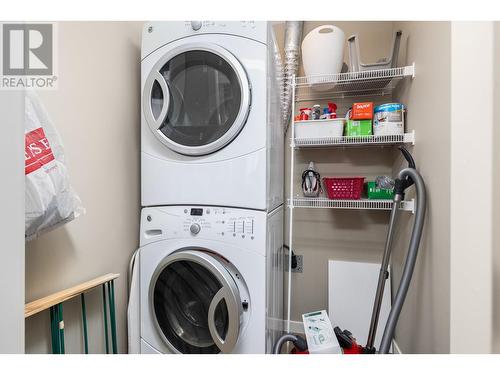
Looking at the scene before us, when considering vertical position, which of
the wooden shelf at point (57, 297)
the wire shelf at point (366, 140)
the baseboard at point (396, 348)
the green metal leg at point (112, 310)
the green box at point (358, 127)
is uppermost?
the green box at point (358, 127)

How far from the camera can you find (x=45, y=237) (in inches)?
38.5

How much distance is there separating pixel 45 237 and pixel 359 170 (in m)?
1.68

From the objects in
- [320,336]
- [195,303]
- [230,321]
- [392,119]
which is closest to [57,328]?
[195,303]

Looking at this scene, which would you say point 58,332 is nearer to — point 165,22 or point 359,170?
point 165,22

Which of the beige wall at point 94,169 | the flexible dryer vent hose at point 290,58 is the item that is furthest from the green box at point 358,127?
the beige wall at point 94,169

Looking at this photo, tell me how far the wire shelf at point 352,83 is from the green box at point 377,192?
570mm

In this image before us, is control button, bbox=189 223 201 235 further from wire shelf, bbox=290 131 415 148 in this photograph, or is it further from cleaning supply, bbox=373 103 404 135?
cleaning supply, bbox=373 103 404 135

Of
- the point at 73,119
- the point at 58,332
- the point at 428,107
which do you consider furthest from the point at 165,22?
the point at 58,332

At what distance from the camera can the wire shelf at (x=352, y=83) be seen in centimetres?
135

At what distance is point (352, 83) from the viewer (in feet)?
4.94

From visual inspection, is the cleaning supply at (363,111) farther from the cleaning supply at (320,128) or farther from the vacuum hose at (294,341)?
the vacuum hose at (294,341)

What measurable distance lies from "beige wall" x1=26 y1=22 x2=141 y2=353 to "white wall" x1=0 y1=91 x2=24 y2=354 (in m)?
0.62

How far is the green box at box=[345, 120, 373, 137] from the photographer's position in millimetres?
1399

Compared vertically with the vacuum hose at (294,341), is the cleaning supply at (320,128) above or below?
above
